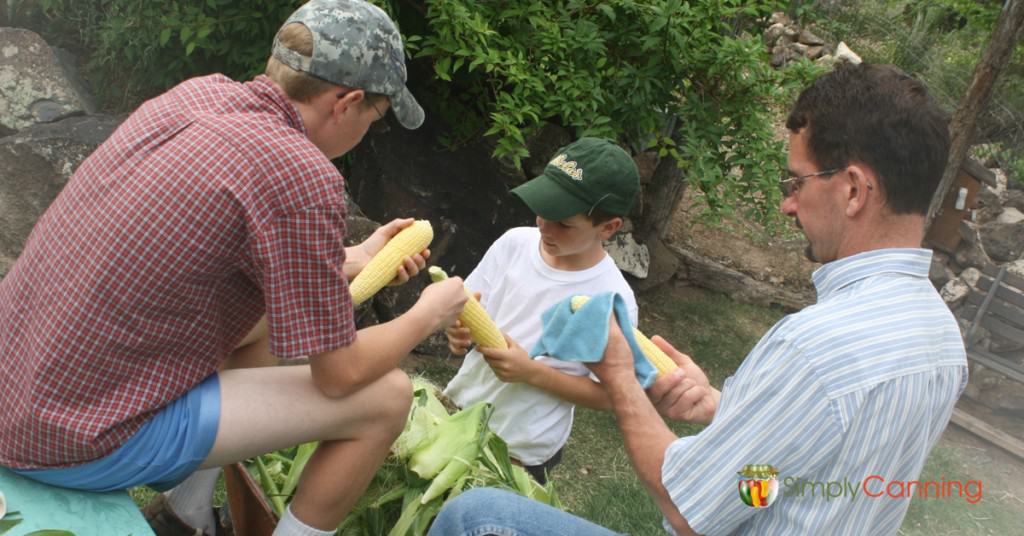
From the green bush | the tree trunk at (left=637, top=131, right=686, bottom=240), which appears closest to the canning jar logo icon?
the green bush

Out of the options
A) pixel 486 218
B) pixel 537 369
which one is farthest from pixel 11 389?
pixel 486 218

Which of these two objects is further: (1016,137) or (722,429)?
(1016,137)

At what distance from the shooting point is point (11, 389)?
2156mm

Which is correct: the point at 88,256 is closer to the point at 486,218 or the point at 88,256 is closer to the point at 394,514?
the point at 394,514

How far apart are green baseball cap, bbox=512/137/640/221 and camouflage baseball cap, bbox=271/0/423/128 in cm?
64

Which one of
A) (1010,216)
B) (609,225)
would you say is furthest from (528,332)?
(1010,216)

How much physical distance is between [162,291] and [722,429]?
1368 mm

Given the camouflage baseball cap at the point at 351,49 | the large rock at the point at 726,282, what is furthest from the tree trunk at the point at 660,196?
the camouflage baseball cap at the point at 351,49

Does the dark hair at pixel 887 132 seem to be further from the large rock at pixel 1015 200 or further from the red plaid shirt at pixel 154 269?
the large rock at pixel 1015 200

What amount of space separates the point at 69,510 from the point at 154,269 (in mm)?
670

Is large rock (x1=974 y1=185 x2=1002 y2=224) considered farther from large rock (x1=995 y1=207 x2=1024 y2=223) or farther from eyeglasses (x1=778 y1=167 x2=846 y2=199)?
eyeglasses (x1=778 y1=167 x2=846 y2=199)

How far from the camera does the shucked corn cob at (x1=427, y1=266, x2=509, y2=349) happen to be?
281 cm

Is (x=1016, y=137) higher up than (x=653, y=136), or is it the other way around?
(x=653, y=136)

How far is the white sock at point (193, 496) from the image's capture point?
2.80 m
